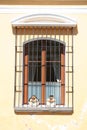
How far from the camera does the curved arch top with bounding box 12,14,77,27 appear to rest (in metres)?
10.7

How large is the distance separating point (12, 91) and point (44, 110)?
3.45 feet

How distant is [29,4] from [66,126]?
359 cm

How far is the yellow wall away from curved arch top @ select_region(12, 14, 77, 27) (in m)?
0.25

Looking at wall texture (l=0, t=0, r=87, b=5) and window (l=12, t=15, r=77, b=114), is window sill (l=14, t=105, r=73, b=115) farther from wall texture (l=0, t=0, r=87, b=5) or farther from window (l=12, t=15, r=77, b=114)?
wall texture (l=0, t=0, r=87, b=5)

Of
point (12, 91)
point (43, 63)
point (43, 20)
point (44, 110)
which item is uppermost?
point (43, 20)

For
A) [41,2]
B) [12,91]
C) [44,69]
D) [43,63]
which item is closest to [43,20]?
[41,2]

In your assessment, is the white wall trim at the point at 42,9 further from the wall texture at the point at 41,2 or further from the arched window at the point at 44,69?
the arched window at the point at 44,69

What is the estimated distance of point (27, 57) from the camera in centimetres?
1105

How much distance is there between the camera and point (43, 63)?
36.1ft

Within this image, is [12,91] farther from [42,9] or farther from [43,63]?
[42,9]

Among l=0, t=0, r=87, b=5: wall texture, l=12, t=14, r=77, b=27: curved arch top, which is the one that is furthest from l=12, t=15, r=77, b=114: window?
l=0, t=0, r=87, b=5: wall texture

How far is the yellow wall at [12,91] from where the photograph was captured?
10.6m

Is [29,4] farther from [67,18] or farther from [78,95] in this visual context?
[78,95]

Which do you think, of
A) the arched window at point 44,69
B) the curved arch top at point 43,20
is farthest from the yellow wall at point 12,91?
the arched window at point 44,69
